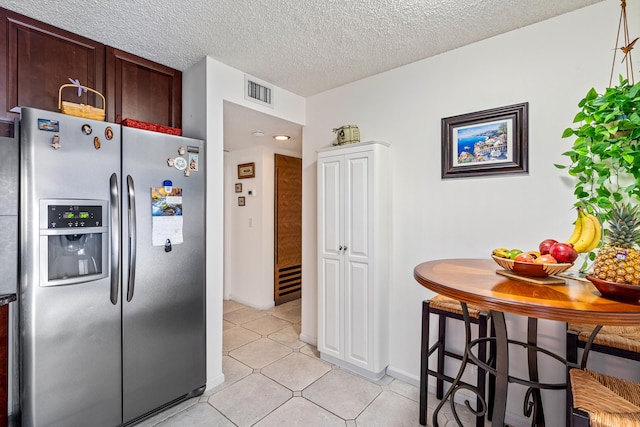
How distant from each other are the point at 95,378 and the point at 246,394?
1003 millimetres

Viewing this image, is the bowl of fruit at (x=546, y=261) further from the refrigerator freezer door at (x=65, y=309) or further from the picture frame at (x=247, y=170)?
the picture frame at (x=247, y=170)

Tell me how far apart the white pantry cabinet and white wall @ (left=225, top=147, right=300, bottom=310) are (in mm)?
1563

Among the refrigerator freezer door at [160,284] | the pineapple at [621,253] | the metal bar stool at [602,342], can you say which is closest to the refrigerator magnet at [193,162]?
the refrigerator freezer door at [160,284]

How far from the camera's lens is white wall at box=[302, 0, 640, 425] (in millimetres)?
1784

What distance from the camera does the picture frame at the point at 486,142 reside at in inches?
76.2

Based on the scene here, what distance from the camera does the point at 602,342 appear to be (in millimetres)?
1376

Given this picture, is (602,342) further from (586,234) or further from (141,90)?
(141,90)

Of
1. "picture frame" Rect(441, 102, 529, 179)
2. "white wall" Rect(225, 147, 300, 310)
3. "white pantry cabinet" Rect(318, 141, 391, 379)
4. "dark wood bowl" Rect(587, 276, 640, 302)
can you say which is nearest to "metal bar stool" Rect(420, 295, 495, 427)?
"white pantry cabinet" Rect(318, 141, 391, 379)

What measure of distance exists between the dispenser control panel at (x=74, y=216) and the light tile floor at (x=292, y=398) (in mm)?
1348

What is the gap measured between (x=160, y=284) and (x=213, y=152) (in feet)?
3.47

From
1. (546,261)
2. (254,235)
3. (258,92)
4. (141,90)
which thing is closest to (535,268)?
(546,261)

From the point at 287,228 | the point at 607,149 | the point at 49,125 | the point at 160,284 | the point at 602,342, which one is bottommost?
the point at 602,342

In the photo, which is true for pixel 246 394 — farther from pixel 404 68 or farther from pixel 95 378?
pixel 404 68

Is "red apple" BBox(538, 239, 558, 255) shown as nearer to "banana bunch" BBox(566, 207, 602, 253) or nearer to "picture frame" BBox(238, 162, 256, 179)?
"banana bunch" BBox(566, 207, 602, 253)
